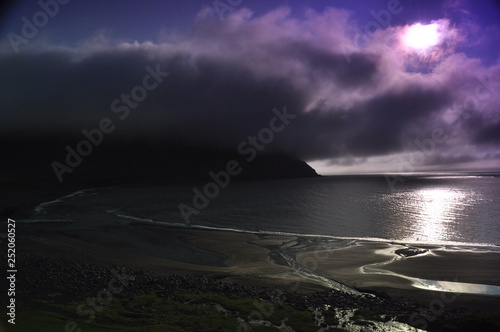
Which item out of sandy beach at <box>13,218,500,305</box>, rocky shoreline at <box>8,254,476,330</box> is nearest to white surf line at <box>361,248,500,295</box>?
sandy beach at <box>13,218,500,305</box>

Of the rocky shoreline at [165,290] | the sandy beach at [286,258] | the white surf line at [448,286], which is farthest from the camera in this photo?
the sandy beach at [286,258]

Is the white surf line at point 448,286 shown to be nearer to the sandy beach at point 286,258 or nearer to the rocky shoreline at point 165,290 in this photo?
the sandy beach at point 286,258

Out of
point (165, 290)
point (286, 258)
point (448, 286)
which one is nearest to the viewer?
point (165, 290)

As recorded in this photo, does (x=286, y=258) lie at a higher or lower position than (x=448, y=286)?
higher

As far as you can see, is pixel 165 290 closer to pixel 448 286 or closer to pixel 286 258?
pixel 286 258

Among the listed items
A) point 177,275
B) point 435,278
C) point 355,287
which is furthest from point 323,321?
point 435,278

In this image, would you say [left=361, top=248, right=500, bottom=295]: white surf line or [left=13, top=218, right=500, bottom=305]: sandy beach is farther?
[left=13, top=218, right=500, bottom=305]: sandy beach

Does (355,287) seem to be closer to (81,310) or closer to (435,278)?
(435,278)

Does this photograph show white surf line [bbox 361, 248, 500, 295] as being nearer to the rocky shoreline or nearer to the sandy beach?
the sandy beach

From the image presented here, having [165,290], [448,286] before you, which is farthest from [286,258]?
[165,290]

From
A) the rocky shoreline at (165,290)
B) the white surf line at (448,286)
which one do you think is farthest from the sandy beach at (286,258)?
the rocky shoreline at (165,290)

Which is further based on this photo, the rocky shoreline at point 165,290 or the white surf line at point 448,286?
the white surf line at point 448,286

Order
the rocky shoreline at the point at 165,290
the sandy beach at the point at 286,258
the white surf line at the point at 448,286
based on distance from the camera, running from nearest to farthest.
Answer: the rocky shoreline at the point at 165,290, the white surf line at the point at 448,286, the sandy beach at the point at 286,258

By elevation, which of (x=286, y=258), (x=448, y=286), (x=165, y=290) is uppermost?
(x=286, y=258)
